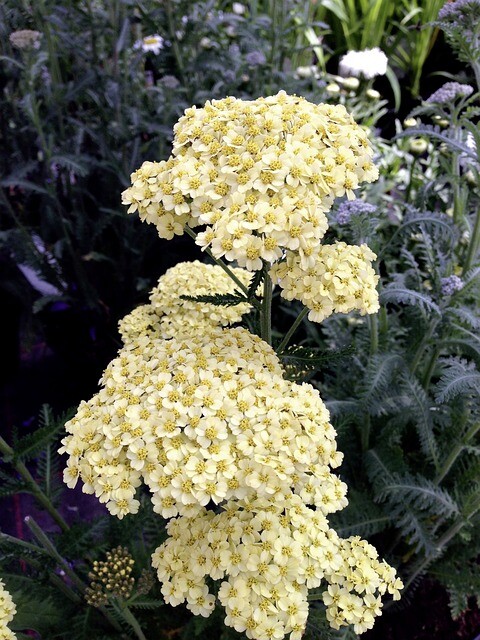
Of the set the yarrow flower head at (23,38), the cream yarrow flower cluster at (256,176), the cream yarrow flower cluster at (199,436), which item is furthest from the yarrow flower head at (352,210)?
the yarrow flower head at (23,38)

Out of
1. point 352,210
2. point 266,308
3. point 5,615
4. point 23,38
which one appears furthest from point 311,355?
point 23,38

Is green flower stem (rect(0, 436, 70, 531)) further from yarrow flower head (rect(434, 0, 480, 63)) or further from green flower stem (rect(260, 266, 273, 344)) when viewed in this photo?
yarrow flower head (rect(434, 0, 480, 63))

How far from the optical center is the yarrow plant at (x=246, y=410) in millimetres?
675

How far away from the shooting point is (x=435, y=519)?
4.14ft

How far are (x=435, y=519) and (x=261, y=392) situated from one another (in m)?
0.76

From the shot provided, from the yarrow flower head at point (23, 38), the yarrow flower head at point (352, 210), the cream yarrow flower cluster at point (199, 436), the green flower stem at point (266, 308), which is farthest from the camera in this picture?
the yarrow flower head at point (23, 38)

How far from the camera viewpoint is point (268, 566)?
0.71 meters

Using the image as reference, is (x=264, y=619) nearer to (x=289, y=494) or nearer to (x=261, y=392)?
(x=289, y=494)

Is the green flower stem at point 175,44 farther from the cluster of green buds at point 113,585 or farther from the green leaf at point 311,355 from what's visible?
the cluster of green buds at point 113,585

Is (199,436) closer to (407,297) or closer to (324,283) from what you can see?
(324,283)

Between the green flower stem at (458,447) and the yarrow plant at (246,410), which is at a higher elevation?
the yarrow plant at (246,410)

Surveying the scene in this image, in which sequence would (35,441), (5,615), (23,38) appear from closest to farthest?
(5,615)
(35,441)
(23,38)

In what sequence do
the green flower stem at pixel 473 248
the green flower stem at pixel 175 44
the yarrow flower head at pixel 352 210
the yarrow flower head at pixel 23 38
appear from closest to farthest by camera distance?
the yarrow flower head at pixel 352 210 → the green flower stem at pixel 473 248 → the yarrow flower head at pixel 23 38 → the green flower stem at pixel 175 44

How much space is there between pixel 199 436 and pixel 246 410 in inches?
2.6
